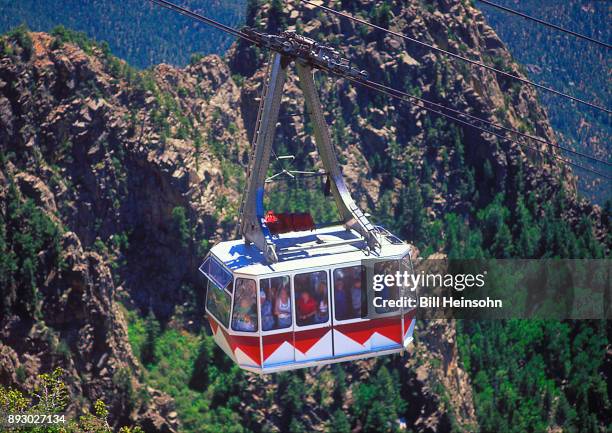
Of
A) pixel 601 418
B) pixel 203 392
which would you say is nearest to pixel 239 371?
pixel 203 392

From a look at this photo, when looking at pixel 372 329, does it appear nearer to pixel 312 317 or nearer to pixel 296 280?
pixel 312 317

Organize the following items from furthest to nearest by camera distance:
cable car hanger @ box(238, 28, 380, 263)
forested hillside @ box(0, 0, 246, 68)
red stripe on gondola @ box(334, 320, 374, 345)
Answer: forested hillside @ box(0, 0, 246, 68), cable car hanger @ box(238, 28, 380, 263), red stripe on gondola @ box(334, 320, 374, 345)

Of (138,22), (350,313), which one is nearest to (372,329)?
(350,313)

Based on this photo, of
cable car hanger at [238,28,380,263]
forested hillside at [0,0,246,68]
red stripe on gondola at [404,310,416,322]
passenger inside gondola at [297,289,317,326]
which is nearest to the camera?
passenger inside gondola at [297,289,317,326]

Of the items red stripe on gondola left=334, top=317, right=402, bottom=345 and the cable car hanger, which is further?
the cable car hanger

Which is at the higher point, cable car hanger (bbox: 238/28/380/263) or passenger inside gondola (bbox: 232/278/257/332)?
cable car hanger (bbox: 238/28/380/263)

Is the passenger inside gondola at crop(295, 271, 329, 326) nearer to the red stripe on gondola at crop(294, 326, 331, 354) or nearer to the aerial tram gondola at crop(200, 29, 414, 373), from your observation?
the aerial tram gondola at crop(200, 29, 414, 373)

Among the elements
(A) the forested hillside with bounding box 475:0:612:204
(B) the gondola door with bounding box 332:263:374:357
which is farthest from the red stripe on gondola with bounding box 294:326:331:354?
(A) the forested hillside with bounding box 475:0:612:204
